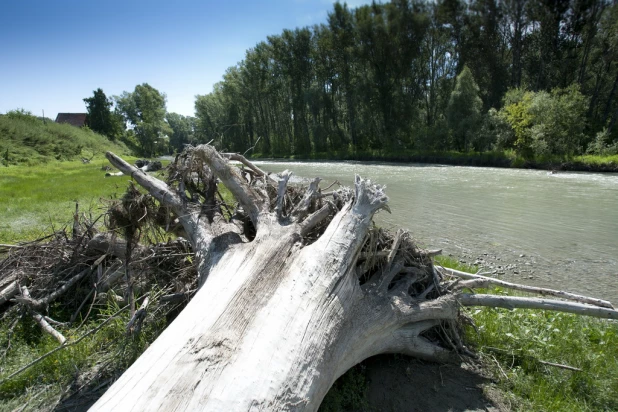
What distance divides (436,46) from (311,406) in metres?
47.8

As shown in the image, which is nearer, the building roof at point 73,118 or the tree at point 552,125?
the tree at point 552,125

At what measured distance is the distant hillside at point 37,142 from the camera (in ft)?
102

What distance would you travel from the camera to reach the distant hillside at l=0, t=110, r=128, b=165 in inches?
1221

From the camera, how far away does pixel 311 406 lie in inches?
79.5

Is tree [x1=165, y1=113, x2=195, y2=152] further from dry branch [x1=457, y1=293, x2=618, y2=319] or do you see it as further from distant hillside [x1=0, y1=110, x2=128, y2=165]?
dry branch [x1=457, y1=293, x2=618, y2=319]

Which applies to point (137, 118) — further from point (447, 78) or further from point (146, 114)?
point (447, 78)

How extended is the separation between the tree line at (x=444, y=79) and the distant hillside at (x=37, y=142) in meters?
14.0

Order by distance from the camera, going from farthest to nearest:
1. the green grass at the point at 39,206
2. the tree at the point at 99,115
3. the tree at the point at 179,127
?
the tree at the point at 179,127 < the tree at the point at 99,115 < the green grass at the point at 39,206

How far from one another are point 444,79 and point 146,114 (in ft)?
226

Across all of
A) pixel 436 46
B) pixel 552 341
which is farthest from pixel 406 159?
pixel 552 341

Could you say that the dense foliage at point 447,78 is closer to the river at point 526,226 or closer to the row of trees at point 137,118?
the river at point 526,226

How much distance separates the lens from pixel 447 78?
4350 centimetres

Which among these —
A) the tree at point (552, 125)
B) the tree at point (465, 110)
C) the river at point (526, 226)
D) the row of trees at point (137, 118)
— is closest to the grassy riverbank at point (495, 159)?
the tree at point (552, 125)

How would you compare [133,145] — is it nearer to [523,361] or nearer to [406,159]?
[406,159]
